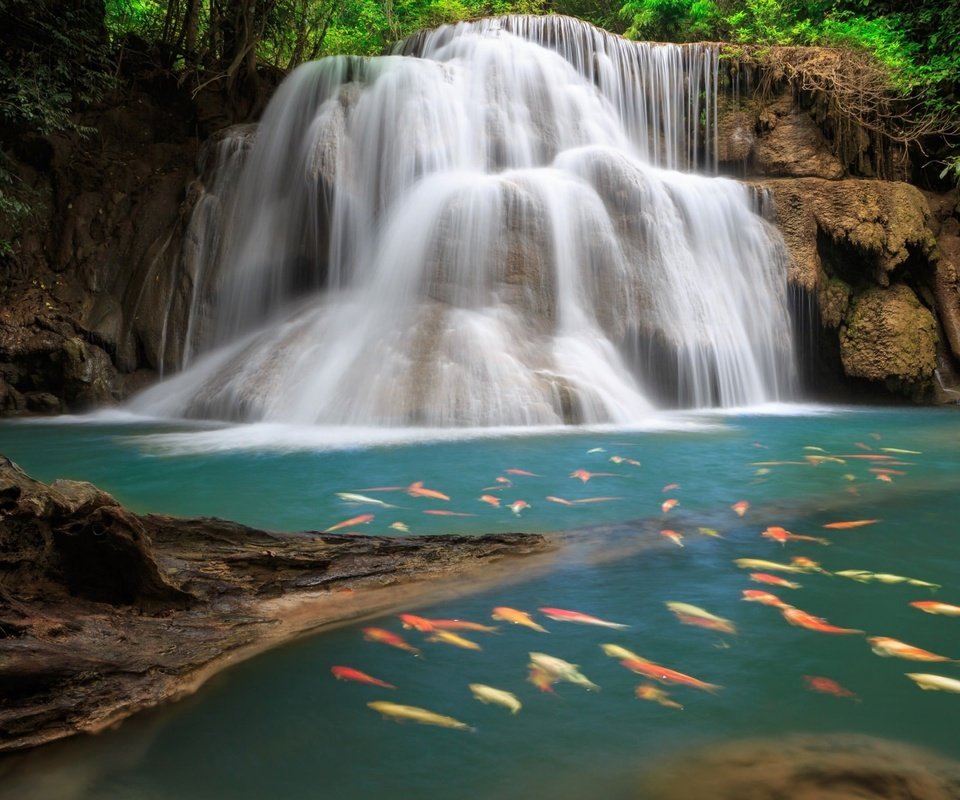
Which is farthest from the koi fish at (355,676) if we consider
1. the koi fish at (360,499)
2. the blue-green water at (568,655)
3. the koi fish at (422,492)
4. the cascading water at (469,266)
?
the cascading water at (469,266)

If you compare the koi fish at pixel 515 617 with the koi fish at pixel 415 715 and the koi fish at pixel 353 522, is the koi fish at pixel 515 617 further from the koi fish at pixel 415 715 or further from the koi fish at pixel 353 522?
the koi fish at pixel 353 522

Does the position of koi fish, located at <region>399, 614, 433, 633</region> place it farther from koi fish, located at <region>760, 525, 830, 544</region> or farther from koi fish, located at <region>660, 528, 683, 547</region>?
koi fish, located at <region>760, 525, 830, 544</region>

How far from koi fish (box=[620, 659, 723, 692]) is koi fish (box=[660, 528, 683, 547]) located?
1486 mm

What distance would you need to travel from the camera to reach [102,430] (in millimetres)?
8758

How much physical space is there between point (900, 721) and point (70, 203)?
13.7 m

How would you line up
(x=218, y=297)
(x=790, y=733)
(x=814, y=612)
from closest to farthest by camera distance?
1. (x=790, y=733)
2. (x=814, y=612)
3. (x=218, y=297)

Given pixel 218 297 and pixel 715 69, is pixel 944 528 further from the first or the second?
pixel 715 69

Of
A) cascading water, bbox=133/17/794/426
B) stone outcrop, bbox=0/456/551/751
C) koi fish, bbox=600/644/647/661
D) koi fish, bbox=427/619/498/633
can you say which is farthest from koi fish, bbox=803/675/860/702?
cascading water, bbox=133/17/794/426

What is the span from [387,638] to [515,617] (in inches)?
19.3

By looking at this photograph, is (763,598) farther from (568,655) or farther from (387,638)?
(387,638)

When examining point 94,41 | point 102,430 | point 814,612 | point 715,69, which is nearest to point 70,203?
point 94,41

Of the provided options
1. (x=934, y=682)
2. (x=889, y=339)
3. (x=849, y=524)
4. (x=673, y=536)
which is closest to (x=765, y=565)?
(x=673, y=536)

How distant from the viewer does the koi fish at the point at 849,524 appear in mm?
4332

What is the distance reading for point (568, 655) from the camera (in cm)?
265
